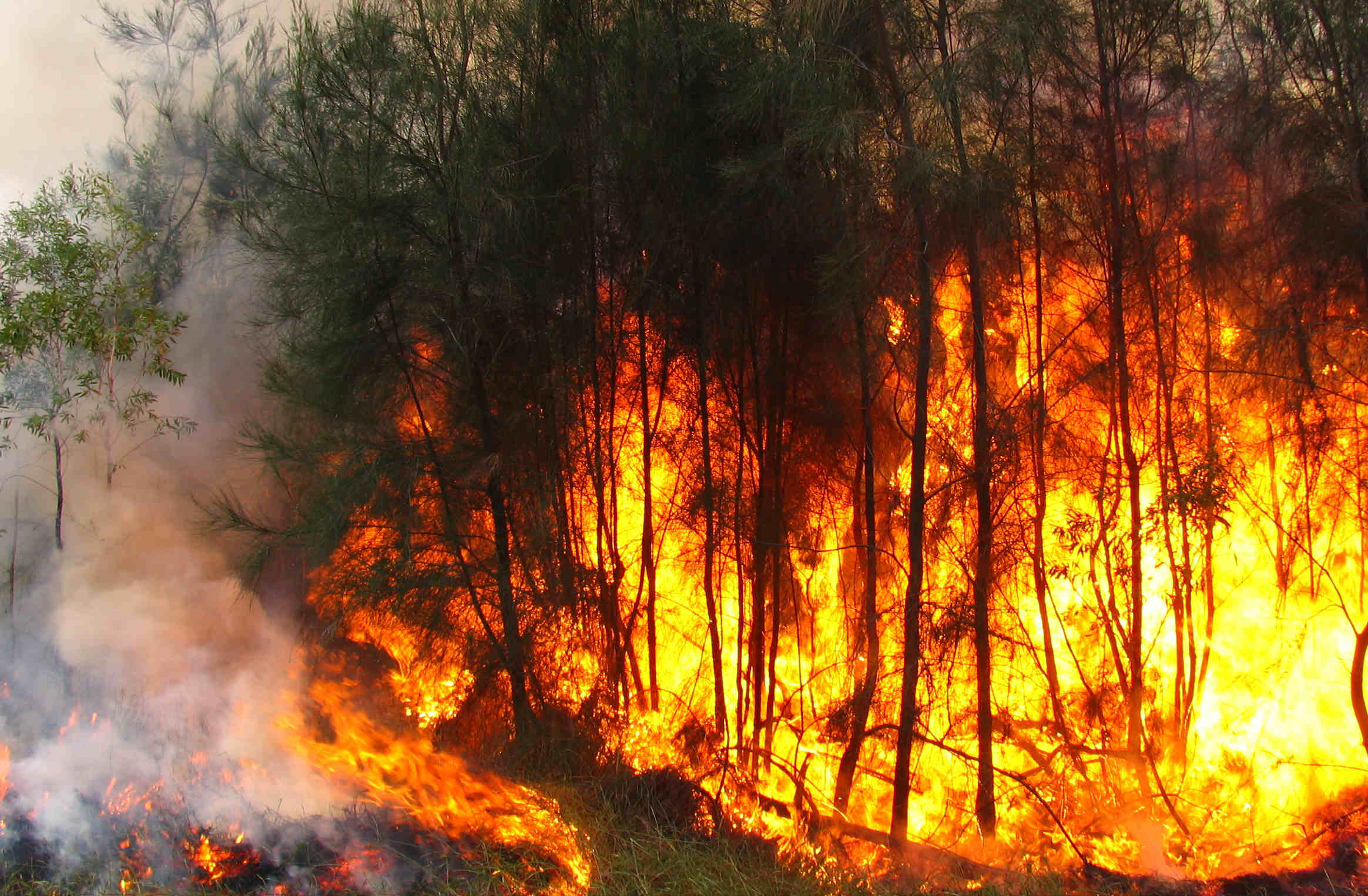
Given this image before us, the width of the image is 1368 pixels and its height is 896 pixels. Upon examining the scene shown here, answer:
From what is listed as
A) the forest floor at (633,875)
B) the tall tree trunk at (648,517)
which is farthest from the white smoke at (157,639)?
the tall tree trunk at (648,517)

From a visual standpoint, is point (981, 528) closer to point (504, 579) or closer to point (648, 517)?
point (648, 517)

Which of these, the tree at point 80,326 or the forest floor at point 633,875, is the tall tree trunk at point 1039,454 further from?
the tree at point 80,326

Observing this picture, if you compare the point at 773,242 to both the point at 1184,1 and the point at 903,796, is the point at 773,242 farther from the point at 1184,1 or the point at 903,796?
the point at 903,796

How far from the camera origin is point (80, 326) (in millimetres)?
6594

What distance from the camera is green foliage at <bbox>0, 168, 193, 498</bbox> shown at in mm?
6566

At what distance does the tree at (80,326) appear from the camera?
6.57 m

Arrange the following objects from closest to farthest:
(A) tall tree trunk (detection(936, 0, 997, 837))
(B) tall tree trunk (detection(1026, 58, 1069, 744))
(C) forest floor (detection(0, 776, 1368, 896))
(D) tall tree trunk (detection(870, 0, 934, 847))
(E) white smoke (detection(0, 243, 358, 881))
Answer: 1. (C) forest floor (detection(0, 776, 1368, 896))
2. (E) white smoke (detection(0, 243, 358, 881))
3. (D) tall tree trunk (detection(870, 0, 934, 847))
4. (A) tall tree trunk (detection(936, 0, 997, 837))
5. (B) tall tree trunk (detection(1026, 58, 1069, 744))

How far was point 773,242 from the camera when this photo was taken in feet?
18.1

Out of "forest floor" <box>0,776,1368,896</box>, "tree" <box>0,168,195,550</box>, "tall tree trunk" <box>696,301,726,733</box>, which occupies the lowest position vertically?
"forest floor" <box>0,776,1368,896</box>

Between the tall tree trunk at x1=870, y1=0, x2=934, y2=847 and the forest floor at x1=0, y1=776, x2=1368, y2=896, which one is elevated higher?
the tall tree trunk at x1=870, y1=0, x2=934, y2=847

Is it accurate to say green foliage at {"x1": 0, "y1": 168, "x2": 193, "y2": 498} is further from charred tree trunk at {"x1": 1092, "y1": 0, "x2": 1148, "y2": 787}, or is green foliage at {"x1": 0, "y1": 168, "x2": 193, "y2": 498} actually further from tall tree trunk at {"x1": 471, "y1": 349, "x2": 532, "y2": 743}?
charred tree trunk at {"x1": 1092, "y1": 0, "x2": 1148, "y2": 787}

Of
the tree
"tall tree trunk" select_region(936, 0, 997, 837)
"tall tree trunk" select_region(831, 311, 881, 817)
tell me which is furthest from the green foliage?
"tall tree trunk" select_region(936, 0, 997, 837)

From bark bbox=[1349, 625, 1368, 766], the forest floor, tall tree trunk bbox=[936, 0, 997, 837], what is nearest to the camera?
the forest floor

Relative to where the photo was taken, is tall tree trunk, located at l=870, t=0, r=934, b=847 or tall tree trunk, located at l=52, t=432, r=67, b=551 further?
tall tree trunk, located at l=52, t=432, r=67, b=551
